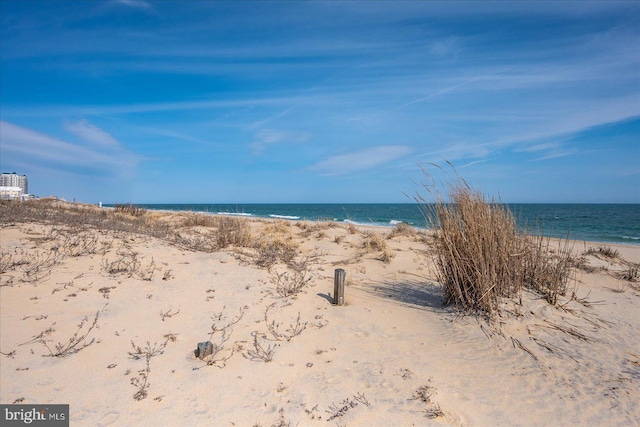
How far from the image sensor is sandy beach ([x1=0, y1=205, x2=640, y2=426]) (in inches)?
121

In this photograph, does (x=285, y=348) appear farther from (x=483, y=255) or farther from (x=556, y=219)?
(x=556, y=219)

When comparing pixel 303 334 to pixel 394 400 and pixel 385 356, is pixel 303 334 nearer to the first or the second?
pixel 385 356

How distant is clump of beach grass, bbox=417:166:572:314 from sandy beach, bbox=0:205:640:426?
0.26 m

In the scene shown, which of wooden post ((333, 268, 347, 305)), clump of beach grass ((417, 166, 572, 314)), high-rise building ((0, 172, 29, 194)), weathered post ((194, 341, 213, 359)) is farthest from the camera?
high-rise building ((0, 172, 29, 194))

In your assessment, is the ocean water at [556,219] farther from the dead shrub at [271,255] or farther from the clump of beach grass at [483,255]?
the dead shrub at [271,255]

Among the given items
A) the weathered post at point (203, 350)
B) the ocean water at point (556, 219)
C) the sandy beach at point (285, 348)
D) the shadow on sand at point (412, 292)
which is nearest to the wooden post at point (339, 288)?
the sandy beach at point (285, 348)

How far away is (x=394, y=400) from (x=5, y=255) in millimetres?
6850

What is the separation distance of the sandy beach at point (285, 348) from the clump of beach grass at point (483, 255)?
0.26 metres

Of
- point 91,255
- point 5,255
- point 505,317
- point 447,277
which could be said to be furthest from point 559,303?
point 5,255

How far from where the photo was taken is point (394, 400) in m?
3.18

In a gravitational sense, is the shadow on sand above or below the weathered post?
above

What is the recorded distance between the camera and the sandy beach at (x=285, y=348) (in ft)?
10.1

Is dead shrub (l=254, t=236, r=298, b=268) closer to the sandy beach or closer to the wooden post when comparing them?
the sandy beach

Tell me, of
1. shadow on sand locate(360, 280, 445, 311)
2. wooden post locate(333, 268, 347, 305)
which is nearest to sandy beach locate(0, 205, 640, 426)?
shadow on sand locate(360, 280, 445, 311)
